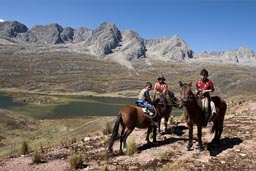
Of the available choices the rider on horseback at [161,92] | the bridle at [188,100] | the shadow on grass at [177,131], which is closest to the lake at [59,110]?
the shadow on grass at [177,131]

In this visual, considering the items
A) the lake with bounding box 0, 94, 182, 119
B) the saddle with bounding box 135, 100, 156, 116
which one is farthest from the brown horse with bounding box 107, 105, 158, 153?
the lake with bounding box 0, 94, 182, 119

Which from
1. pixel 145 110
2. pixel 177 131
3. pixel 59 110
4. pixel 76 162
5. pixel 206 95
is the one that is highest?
pixel 206 95

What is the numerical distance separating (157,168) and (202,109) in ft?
10.4

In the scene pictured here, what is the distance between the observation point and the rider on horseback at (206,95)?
12414 mm

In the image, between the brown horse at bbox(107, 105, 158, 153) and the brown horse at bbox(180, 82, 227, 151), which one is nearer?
the brown horse at bbox(180, 82, 227, 151)

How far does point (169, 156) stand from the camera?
12.4 m

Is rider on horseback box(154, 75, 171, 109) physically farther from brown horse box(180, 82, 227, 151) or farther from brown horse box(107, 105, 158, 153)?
brown horse box(180, 82, 227, 151)

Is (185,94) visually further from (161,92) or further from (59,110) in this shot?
(59,110)

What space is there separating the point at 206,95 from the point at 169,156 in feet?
9.78

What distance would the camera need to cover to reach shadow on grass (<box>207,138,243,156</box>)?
496 inches

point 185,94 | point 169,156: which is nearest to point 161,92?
point 169,156

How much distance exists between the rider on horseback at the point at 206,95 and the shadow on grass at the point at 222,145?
1.25 meters

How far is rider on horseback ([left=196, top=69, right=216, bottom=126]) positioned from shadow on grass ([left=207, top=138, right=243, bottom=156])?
1.25m

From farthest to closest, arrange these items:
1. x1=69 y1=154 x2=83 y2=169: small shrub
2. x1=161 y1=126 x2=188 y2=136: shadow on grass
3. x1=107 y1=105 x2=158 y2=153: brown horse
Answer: x1=161 y1=126 x2=188 y2=136: shadow on grass, x1=107 y1=105 x2=158 y2=153: brown horse, x1=69 y1=154 x2=83 y2=169: small shrub
